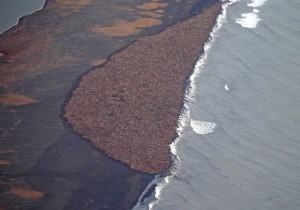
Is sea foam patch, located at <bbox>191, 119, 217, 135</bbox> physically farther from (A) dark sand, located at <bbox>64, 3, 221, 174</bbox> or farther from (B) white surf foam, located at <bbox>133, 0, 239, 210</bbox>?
(A) dark sand, located at <bbox>64, 3, 221, 174</bbox>

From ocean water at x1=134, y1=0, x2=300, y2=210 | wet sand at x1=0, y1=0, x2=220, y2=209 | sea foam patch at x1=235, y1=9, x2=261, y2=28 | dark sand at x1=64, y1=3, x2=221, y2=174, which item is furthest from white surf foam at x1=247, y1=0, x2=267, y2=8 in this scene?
dark sand at x1=64, y1=3, x2=221, y2=174

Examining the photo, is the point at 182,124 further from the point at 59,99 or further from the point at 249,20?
the point at 249,20

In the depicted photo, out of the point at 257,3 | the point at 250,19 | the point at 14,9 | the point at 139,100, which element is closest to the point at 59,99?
the point at 139,100

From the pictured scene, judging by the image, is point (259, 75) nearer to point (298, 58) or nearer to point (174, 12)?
point (298, 58)

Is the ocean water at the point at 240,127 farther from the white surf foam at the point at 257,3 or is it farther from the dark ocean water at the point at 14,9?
the dark ocean water at the point at 14,9

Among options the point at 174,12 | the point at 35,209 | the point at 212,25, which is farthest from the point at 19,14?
the point at 35,209

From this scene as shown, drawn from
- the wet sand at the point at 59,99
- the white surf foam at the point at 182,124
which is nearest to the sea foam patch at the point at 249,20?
the white surf foam at the point at 182,124

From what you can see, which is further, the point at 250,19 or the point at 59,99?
the point at 250,19
